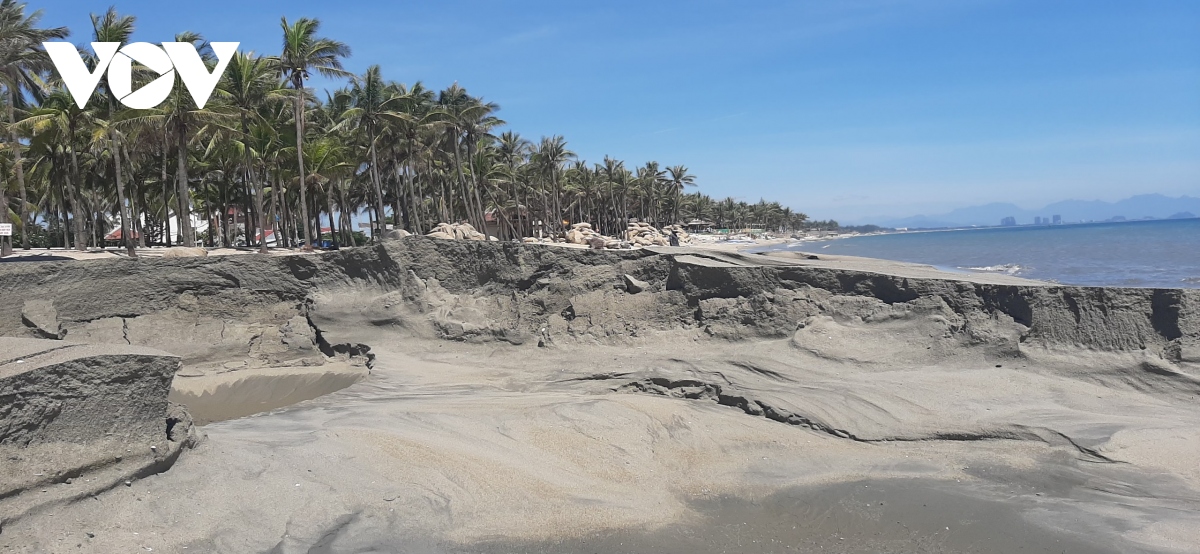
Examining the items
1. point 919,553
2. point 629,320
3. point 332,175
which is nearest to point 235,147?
point 332,175

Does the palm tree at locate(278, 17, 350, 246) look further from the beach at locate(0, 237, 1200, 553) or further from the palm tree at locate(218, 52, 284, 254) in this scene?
the beach at locate(0, 237, 1200, 553)

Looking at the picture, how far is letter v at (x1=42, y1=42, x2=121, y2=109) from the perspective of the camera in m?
23.8

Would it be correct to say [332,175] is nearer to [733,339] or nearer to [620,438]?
[733,339]

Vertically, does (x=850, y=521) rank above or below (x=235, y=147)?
below

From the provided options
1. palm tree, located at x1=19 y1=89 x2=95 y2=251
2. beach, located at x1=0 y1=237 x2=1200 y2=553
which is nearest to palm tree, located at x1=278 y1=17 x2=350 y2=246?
palm tree, located at x1=19 y1=89 x2=95 y2=251

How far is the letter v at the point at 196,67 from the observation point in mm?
23234

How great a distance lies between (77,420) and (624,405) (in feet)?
16.9

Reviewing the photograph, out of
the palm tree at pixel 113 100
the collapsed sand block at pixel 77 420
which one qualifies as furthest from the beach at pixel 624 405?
the palm tree at pixel 113 100

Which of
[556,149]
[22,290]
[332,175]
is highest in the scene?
[556,149]

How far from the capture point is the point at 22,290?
11227 millimetres

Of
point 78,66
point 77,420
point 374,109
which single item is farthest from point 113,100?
point 77,420

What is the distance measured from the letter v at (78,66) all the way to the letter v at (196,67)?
8.73 ft

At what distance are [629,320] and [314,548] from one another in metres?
7.40

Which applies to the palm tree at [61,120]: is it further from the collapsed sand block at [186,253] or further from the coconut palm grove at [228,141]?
the collapsed sand block at [186,253]
